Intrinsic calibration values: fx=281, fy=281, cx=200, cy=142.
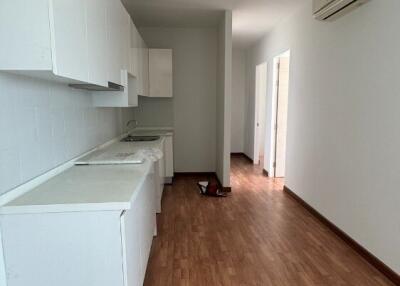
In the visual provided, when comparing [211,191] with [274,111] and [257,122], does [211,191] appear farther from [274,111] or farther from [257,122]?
[257,122]

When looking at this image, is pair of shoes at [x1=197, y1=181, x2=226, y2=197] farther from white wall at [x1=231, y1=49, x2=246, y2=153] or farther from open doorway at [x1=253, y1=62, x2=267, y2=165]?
white wall at [x1=231, y1=49, x2=246, y2=153]

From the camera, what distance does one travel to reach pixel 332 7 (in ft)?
8.72

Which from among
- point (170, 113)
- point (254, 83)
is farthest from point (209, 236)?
point (254, 83)

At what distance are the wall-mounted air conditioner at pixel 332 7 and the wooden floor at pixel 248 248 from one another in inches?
89.8

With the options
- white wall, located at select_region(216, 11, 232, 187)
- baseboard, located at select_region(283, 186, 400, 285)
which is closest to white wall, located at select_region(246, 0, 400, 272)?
baseboard, located at select_region(283, 186, 400, 285)

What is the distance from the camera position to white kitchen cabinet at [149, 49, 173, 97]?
480 centimetres

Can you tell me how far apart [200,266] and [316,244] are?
1233 mm

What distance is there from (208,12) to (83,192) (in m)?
3.59

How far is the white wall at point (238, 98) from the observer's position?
7.36m

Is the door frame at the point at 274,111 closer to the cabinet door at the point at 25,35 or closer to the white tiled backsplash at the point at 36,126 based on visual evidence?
the white tiled backsplash at the point at 36,126

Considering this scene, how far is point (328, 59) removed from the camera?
3.19 m

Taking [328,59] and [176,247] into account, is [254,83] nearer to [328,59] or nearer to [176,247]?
[328,59]

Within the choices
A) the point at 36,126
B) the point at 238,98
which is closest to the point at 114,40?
the point at 36,126

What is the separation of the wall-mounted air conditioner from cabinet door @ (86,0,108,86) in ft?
6.70
